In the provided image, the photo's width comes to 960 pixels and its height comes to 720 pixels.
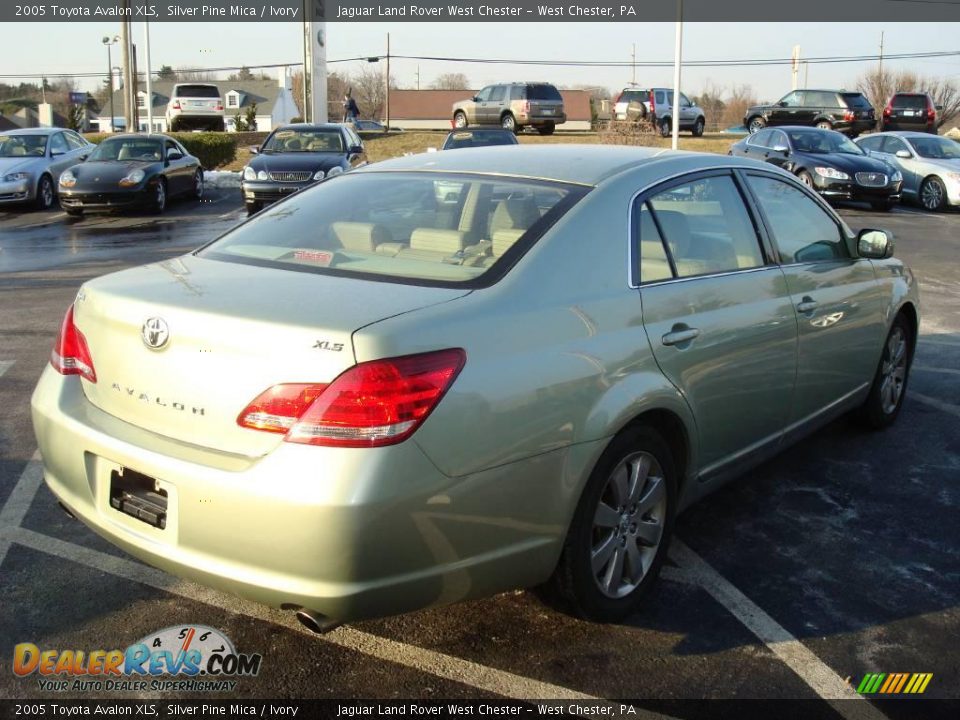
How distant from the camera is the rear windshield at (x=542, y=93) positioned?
117ft

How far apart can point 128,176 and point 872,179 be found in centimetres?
1360

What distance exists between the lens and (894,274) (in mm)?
5586

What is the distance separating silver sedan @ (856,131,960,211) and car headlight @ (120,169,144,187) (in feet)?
47.7

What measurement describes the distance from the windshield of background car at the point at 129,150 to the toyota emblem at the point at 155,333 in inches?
661

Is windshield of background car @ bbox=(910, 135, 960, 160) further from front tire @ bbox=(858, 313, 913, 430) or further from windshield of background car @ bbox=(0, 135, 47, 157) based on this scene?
windshield of background car @ bbox=(0, 135, 47, 157)

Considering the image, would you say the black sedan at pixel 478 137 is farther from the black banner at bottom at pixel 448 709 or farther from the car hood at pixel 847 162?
the black banner at bottom at pixel 448 709

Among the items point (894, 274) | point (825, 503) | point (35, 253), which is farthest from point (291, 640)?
point (35, 253)

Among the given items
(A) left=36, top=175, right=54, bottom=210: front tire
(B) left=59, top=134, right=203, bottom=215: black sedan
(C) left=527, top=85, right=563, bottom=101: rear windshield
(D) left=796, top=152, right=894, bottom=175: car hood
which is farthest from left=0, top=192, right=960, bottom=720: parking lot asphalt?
(C) left=527, top=85, right=563, bottom=101: rear windshield

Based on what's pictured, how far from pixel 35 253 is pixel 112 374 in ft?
36.8

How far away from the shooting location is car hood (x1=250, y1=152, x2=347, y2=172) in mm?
16234

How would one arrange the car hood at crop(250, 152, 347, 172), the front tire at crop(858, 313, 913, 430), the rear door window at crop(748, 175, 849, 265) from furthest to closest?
the car hood at crop(250, 152, 347, 172), the front tire at crop(858, 313, 913, 430), the rear door window at crop(748, 175, 849, 265)

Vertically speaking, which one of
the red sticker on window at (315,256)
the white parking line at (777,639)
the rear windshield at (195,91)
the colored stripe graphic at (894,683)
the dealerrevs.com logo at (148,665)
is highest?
the rear windshield at (195,91)

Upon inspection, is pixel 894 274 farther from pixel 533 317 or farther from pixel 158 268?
pixel 158 268

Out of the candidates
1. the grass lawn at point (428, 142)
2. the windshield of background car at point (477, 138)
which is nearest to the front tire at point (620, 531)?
the windshield of background car at point (477, 138)
